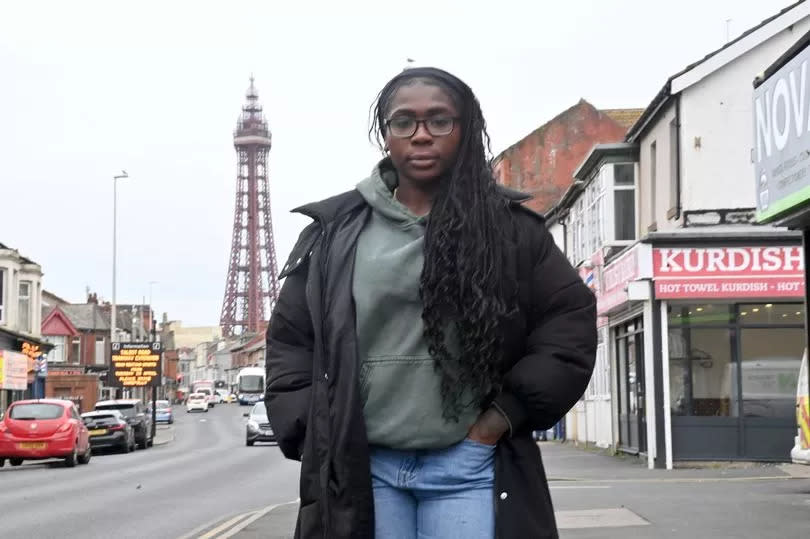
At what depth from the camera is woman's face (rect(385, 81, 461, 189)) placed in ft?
12.0

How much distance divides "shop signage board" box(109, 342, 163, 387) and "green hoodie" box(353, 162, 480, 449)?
166 feet

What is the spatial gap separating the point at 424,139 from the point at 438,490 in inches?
36.4

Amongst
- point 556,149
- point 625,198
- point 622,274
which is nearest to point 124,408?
point 556,149

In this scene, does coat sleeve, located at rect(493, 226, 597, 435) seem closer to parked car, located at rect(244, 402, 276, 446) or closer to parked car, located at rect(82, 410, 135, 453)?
parked car, located at rect(82, 410, 135, 453)

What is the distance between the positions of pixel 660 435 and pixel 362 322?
19.2 meters

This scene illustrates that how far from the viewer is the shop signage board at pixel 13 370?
155ft

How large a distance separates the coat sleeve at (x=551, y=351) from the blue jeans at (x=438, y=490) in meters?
0.14

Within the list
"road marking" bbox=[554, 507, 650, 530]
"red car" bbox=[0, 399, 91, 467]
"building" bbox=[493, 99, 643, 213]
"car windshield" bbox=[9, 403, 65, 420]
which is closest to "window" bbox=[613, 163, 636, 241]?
"red car" bbox=[0, 399, 91, 467]

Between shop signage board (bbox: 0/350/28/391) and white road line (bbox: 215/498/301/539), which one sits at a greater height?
shop signage board (bbox: 0/350/28/391)

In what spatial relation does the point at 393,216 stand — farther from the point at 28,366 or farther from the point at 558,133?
the point at 28,366

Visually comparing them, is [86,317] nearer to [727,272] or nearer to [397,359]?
[727,272]

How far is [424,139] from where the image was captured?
3.66 m

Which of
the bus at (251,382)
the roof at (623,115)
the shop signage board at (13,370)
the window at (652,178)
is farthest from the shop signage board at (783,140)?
the bus at (251,382)

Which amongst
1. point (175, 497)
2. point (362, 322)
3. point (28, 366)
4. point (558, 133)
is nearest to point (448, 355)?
point (362, 322)
